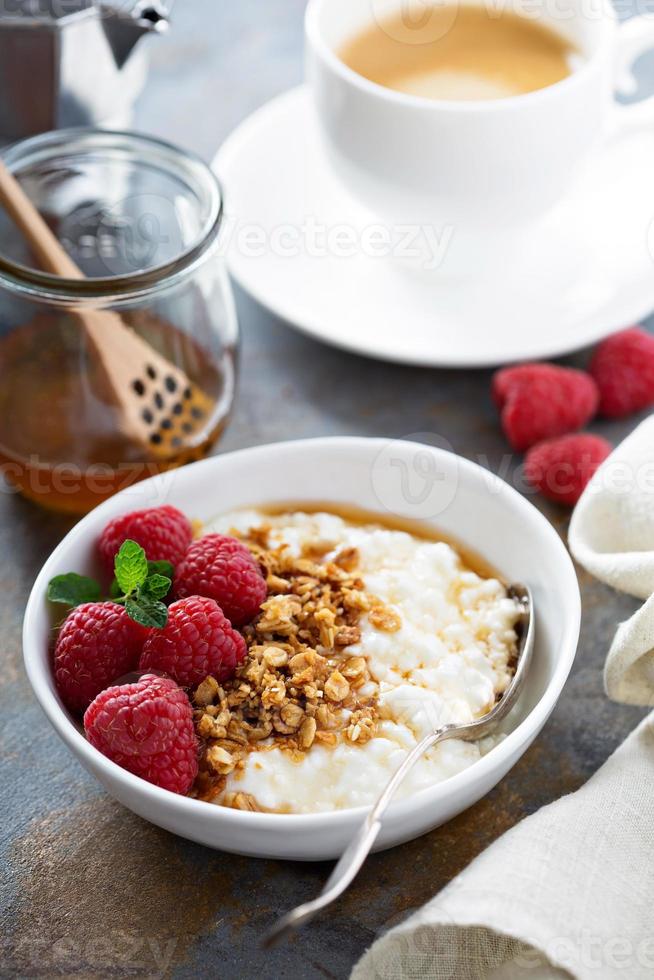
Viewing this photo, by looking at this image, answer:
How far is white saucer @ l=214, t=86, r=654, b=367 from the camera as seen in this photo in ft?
4.86

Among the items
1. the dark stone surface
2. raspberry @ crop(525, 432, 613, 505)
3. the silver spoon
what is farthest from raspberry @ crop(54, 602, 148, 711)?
raspberry @ crop(525, 432, 613, 505)

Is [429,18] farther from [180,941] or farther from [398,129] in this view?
[180,941]

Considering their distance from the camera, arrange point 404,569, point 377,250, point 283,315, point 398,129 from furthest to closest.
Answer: point 377,250, point 283,315, point 398,129, point 404,569

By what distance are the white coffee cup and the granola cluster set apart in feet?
1.91

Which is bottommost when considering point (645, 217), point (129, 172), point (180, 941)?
point (180, 941)

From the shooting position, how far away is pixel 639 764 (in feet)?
3.27

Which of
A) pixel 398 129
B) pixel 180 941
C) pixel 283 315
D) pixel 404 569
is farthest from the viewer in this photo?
pixel 283 315

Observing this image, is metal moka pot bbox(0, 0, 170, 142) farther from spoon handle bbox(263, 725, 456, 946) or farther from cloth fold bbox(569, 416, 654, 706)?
spoon handle bbox(263, 725, 456, 946)

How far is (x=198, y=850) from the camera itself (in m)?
1.01

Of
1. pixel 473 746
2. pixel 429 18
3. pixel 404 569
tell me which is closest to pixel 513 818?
pixel 473 746

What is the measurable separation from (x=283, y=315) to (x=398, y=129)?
0.28m

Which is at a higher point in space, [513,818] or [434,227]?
[434,227]

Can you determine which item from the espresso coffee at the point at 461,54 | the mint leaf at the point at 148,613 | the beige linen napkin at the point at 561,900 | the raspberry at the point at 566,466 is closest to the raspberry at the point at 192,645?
the mint leaf at the point at 148,613
